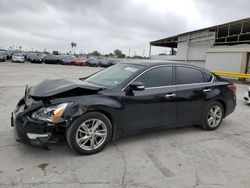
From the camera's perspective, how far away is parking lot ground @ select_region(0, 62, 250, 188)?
296cm

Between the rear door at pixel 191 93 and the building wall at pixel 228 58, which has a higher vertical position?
the building wall at pixel 228 58

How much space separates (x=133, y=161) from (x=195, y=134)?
1.89m

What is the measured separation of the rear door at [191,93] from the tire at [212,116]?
0.15 metres

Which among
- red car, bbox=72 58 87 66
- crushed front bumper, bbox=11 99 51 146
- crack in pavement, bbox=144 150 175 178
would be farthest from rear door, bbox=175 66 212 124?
red car, bbox=72 58 87 66

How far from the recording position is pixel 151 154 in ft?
12.4

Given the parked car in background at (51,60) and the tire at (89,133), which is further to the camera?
the parked car in background at (51,60)

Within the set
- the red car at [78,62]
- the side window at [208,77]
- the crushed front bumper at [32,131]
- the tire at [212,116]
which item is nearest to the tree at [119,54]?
the red car at [78,62]

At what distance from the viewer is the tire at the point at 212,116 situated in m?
5.00

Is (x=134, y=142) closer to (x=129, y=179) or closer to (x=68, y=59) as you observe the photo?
(x=129, y=179)

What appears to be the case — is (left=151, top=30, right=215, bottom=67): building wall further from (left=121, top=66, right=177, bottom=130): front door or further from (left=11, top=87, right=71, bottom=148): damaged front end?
(left=11, top=87, right=71, bottom=148): damaged front end

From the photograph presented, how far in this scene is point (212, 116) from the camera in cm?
512

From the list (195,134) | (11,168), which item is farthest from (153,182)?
(195,134)

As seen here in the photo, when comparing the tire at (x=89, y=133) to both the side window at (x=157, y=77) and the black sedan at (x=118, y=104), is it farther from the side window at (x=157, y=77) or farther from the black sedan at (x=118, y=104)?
the side window at (x=157, y=77)

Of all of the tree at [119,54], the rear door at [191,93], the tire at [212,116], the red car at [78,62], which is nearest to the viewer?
the rear door at [191,93]
